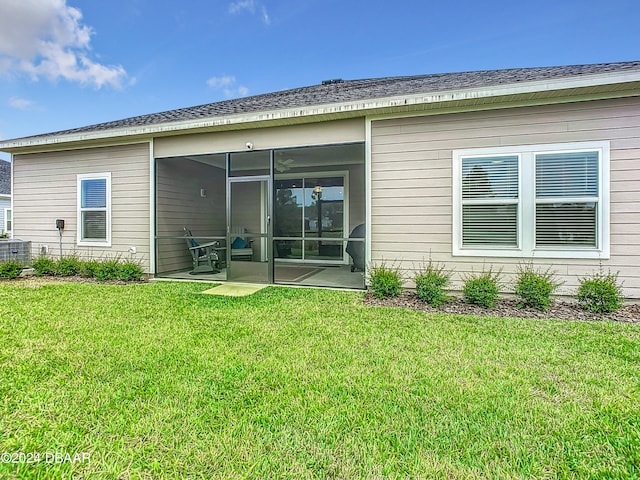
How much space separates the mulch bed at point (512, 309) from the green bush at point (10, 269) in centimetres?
700

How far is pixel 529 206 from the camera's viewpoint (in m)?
4.61

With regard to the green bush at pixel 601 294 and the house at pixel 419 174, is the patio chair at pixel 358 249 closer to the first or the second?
the house at pixel 419 174

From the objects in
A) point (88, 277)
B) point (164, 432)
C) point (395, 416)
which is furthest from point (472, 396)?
point (88, 277)

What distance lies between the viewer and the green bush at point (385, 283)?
4.88 m

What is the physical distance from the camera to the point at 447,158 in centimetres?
494

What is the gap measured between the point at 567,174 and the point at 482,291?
2.02 meters

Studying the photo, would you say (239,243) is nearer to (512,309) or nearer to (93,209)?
(93,209)

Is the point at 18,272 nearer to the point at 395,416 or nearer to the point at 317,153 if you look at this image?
the point at 317,153

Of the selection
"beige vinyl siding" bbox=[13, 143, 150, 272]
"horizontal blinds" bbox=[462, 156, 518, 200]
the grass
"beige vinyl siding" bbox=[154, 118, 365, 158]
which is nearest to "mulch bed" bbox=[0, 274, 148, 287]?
"beige vinyl siding" bbox=[13, 143, 150, 272]

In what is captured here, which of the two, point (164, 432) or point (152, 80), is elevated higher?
point (152, 80)

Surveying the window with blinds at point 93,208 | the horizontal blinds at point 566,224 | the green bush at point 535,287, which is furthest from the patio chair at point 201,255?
the horizontal blinds at point 566,224

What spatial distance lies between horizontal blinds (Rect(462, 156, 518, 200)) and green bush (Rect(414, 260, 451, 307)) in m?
1.27

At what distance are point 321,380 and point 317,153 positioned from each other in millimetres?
5827

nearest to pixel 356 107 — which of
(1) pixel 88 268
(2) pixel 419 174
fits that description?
(2) pixel 419 174
